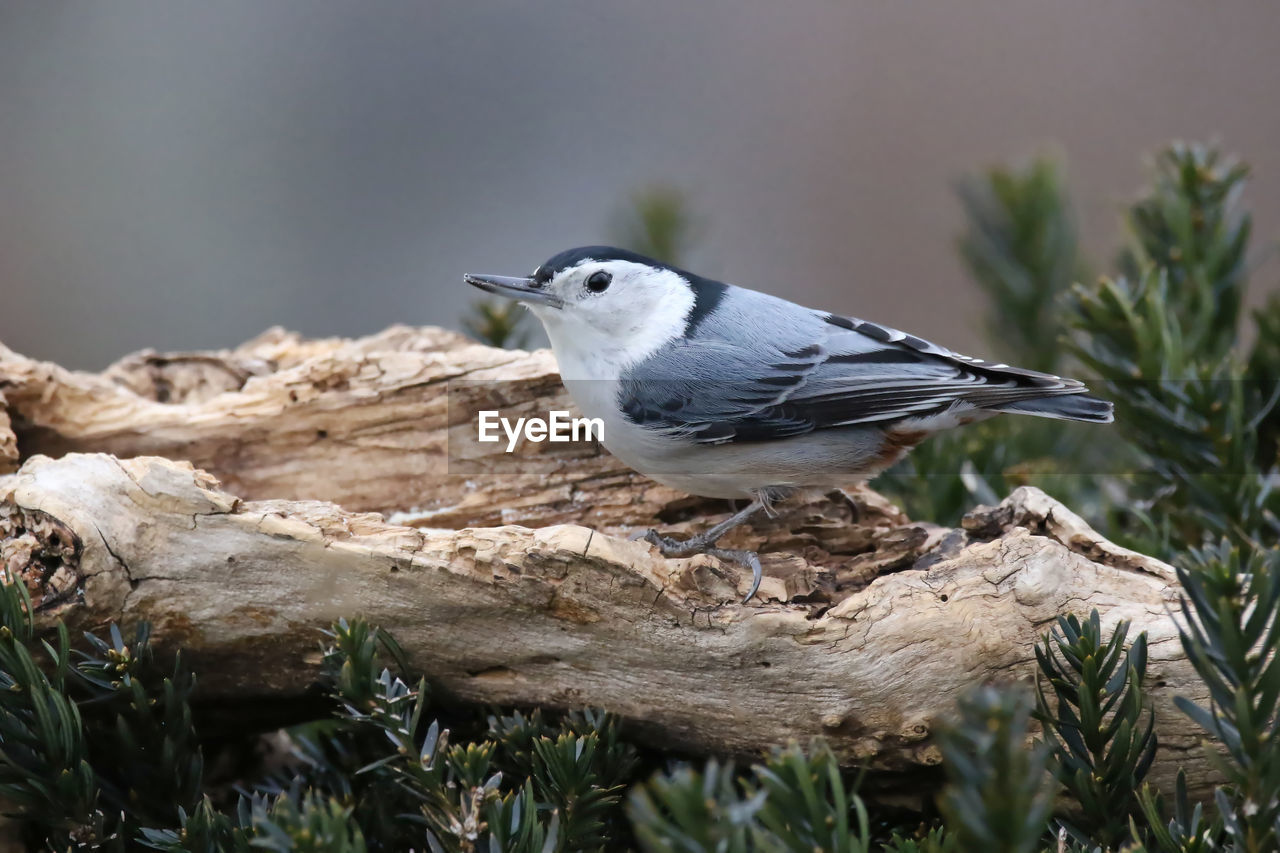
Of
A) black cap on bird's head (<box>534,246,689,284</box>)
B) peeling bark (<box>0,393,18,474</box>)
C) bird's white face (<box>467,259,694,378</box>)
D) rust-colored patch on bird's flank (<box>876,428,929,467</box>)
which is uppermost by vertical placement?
black cap on bird's head (<box>534,246,689,284</box>)

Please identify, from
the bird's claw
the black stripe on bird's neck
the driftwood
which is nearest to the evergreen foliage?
the driftwood

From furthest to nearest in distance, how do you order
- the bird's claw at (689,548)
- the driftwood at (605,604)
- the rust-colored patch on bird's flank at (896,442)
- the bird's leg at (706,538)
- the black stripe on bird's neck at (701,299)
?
1. the black stripe on bird's neck at (701,299)
2. the rust-colored patch on bird's flank at (896,442)
3. the bird's leg at (706,538)
4. the bird's claw at (689,548)
5. the driftwood at (605,604)

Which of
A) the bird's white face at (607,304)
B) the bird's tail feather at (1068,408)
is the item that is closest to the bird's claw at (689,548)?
the bird's white face at (607,304)

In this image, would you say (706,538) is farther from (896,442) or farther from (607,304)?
(607,304)

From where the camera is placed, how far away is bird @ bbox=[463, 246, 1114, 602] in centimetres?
185

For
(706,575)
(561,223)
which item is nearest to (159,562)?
(706,575)

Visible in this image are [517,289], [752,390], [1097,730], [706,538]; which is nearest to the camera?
[1097,730]

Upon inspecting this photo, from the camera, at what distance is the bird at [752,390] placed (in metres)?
1.85

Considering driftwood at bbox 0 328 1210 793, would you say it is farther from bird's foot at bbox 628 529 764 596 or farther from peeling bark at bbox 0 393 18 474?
peeling bark at bbox 0 393 18 474

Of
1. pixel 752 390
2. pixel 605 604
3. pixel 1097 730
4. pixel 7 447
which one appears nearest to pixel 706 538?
pixel 752 390

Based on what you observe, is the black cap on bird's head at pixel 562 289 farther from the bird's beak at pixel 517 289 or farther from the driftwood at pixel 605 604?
the driftwood at pixel 605 604

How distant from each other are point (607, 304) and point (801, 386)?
42cm

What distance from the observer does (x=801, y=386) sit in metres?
1.90

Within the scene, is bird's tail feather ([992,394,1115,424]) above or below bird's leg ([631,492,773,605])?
above
